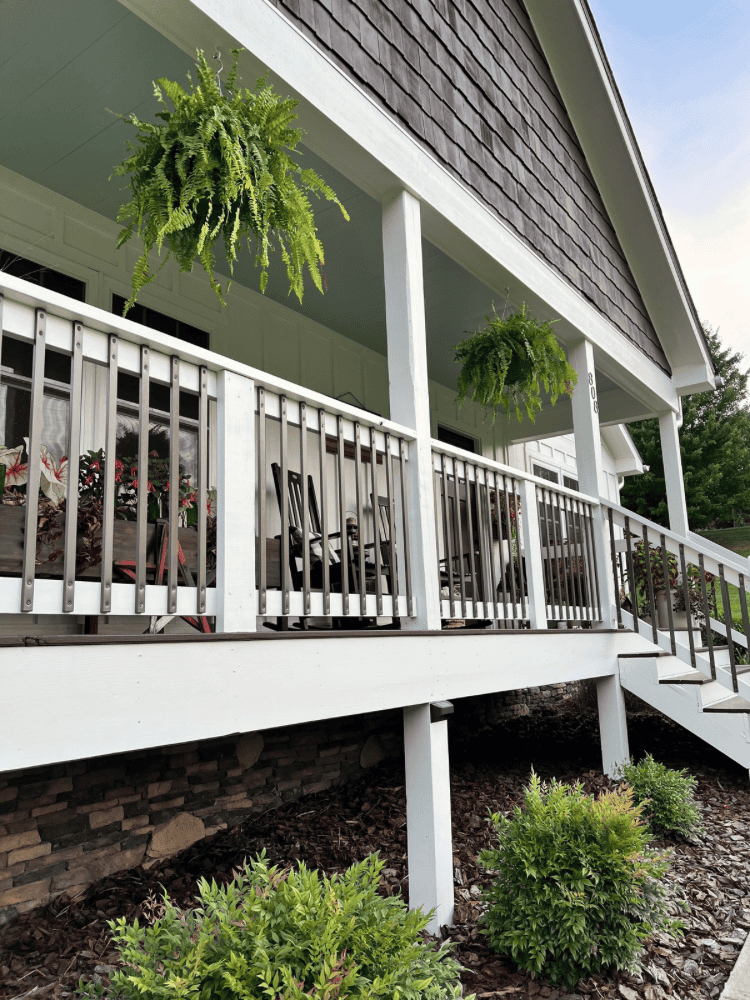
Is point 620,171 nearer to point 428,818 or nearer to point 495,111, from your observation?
point 495,111

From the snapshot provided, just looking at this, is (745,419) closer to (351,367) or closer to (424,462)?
(351,367)

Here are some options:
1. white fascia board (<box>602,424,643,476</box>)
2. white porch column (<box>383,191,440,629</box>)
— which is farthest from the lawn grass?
white porch column (<box>383,191,440,629</box>)

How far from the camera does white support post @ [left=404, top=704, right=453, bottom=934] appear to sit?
3.24 metres

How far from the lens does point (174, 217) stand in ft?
8.43

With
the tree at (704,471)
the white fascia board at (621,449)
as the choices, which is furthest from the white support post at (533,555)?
the tree at (704,471)

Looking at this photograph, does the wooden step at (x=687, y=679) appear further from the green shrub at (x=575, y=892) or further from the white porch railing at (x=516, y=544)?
the green shrub at (x=575, y=892)

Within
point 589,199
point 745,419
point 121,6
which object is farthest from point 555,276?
point 745,419

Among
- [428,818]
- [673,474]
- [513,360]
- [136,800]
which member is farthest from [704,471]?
[136,800]

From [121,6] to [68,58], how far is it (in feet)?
1.48

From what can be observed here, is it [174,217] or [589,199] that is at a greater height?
[589,199]

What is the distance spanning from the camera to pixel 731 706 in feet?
16.0

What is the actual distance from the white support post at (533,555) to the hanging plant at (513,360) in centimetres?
56

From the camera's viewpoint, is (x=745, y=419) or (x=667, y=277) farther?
(x=745, y=419)

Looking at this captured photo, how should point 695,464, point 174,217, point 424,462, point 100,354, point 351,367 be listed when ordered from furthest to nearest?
point 695,464, point 351,367, point 424,462, point 174,217, point 100,354
